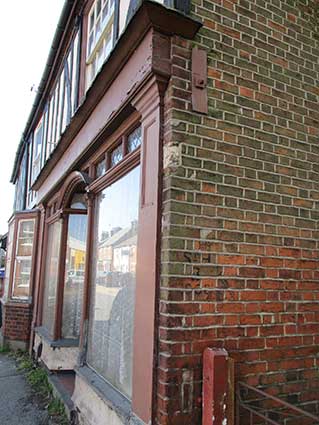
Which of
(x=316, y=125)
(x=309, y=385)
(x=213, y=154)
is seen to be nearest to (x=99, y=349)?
(x=309, y=385)

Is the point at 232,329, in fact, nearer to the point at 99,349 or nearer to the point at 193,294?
the point at 193,294

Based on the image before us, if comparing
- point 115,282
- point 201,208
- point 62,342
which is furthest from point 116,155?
point 62,342

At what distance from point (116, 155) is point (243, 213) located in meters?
1.69

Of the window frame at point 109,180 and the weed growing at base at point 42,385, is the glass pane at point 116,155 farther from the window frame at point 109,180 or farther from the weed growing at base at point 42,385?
the weed growing at base at point 42,385

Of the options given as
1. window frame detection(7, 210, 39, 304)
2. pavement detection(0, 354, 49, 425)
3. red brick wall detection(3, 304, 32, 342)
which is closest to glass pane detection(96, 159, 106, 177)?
pavement detection(0, 354, 49, 425)

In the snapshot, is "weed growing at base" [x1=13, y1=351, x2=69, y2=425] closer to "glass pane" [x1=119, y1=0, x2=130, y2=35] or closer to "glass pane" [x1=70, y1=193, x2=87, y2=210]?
"glass pane" [x1=70, y1=193, x2=87, y2=210]

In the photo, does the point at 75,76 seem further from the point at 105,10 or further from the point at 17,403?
the point at 17,403

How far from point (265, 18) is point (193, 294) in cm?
252

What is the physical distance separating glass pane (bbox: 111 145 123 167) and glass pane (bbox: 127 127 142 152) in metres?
0.27

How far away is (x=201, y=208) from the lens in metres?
2.64

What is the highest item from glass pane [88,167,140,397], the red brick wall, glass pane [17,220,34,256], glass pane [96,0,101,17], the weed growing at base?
glass pane [96,0,101,17]

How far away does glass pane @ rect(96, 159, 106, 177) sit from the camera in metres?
4.31

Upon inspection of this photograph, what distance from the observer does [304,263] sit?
309 centimetres

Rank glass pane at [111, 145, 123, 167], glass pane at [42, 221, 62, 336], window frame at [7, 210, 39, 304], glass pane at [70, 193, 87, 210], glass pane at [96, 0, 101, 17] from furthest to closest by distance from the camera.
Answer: window frame at [7, 210, 39, 304], glass pane at [42, 221, 62, 336], glass pane at [70, 193, 87, 210], glass pane at [96, 0, 101, 17], glass pane at [111, 145, 123, 167]
